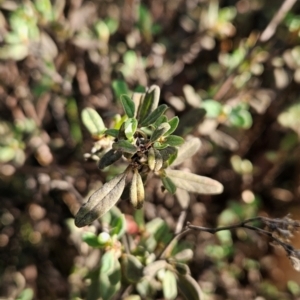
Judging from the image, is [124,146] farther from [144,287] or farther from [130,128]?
[144,287]

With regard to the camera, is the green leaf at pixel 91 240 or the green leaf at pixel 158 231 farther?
the green leaf at pixel 158 231

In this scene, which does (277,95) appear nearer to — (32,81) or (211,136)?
(211,136)

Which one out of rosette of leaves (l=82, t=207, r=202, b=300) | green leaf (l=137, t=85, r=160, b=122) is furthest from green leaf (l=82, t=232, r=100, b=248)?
green leaf (l=137, t=85, r=160, b=122)

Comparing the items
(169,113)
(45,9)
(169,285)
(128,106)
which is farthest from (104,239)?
(45,9)

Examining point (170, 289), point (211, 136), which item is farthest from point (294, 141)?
point (170, 289)

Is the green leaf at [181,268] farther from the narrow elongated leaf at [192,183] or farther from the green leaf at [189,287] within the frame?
the narrow elongated leaf at [192,183]

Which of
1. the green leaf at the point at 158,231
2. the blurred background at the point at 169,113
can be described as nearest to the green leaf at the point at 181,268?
the green leaf at the point at 158,231

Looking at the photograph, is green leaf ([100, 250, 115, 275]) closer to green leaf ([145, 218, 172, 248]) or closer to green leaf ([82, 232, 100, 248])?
green leaf ([82, 232, 100, 248])

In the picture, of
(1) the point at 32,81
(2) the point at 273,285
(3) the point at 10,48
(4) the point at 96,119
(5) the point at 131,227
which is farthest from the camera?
(1) the point at 32,81
